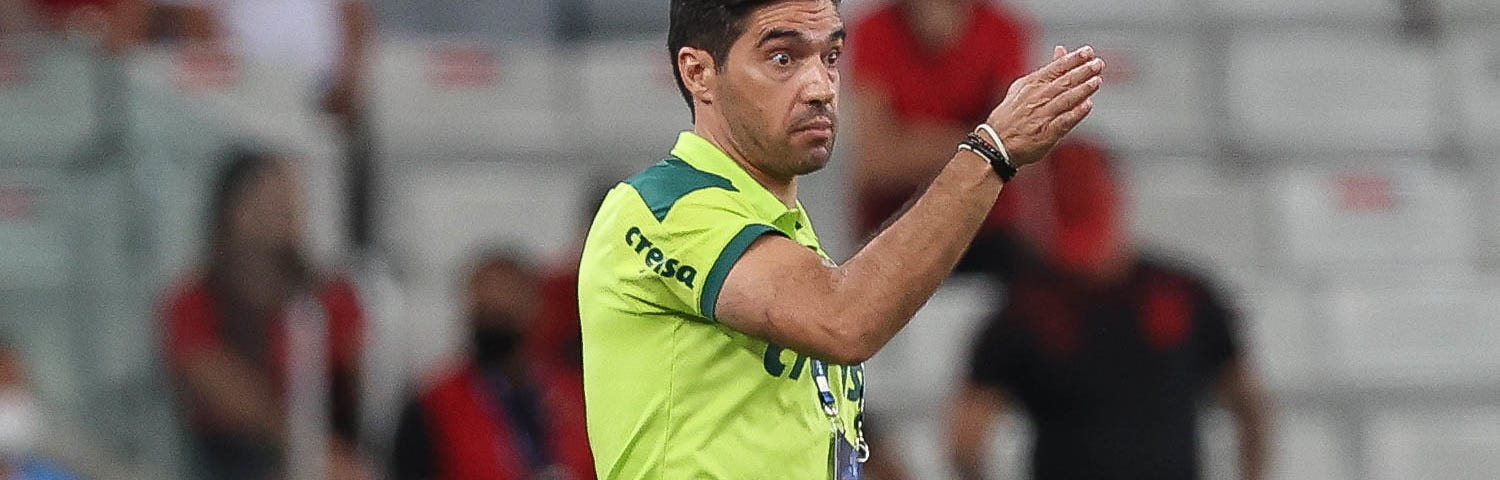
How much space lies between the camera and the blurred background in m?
6.47

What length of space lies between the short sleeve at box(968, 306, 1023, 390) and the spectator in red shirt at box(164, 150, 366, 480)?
1.95 m

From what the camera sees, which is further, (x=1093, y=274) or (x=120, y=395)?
(x=1093, y=274)

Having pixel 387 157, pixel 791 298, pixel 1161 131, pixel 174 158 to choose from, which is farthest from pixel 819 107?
pixel 1161 131

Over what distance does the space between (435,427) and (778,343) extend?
406 centimetres

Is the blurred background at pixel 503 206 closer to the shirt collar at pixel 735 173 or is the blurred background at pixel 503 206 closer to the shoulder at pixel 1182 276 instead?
the shoulder at pixel 1182 276

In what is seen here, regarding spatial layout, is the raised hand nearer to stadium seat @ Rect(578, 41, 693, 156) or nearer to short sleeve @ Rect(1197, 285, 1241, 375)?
short sleeve @ Rect(1197, 285, 1241, 375)

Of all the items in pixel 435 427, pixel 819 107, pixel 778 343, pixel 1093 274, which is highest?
pixel 819 107

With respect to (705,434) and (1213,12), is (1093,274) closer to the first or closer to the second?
(1213,12)

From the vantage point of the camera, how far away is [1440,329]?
27.7 feet

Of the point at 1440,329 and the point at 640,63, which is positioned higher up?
the point at 640,63

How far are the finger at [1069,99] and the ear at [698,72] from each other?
510 mm

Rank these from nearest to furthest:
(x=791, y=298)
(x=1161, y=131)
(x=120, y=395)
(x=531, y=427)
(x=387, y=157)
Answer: (x=791, y=298), (x=120, y=395), (x=531, y=427), (x=387, y=157), (x=1161, y=131)

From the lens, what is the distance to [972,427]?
22.2 ft

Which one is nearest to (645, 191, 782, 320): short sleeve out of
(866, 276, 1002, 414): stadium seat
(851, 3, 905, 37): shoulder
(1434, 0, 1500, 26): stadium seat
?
(851, 3, 905, 37): shoulder
